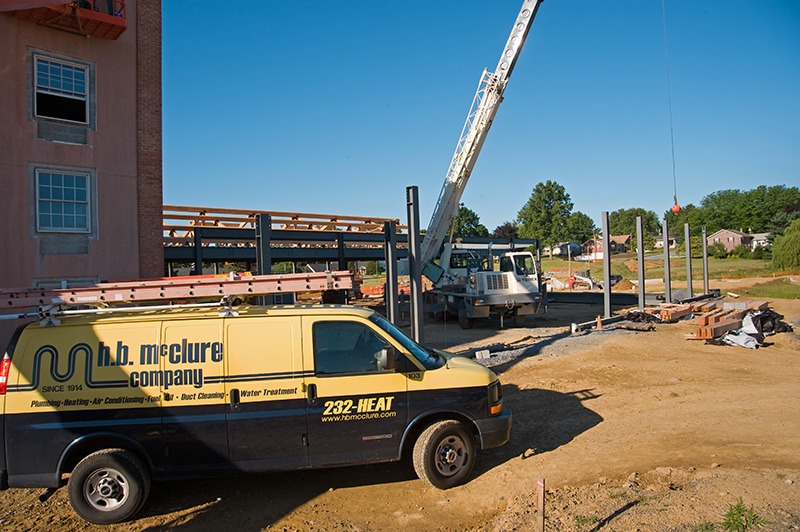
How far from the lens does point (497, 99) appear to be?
17391 mm

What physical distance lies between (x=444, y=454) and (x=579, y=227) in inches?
3494

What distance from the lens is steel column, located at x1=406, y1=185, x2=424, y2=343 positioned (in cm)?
1049

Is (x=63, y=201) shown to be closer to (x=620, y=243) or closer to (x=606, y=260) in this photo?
(x=606, y=260)

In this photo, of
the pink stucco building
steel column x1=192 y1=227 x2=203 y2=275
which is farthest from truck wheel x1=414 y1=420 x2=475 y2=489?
steel column x1=192 y1=227 x2=203 y2=275

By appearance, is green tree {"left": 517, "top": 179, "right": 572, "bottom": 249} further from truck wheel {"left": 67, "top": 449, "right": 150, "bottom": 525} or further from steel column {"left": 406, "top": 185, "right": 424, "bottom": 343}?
truck wheel {"left": 67, "top": 449, "right": 150, "bottom": 525}

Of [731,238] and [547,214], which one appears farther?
[731,238]

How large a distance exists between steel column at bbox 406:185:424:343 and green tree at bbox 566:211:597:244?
76391 millimetres

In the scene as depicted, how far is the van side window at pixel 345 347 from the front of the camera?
562 centimetres

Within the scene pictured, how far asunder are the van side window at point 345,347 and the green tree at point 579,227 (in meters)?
81.3

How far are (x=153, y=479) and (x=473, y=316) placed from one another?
1455cm

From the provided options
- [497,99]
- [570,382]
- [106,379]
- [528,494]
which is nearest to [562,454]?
[528,494]

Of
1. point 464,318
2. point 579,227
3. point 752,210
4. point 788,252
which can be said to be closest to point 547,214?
point 579,227

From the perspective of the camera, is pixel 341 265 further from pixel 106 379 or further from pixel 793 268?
pixel 793 268

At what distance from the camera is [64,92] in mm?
13008
